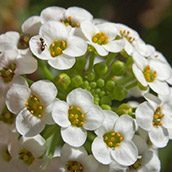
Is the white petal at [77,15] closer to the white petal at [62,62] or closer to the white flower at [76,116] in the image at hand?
the white petal at [62,62]

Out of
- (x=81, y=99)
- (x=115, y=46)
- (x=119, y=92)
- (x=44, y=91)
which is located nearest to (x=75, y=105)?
(x=81, y=99)

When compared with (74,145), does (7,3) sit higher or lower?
lower

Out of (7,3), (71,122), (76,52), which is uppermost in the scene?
(76,52)

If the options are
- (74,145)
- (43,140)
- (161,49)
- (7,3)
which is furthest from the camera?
(161,49)

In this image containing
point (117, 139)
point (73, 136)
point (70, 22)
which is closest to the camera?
point (73, 136)

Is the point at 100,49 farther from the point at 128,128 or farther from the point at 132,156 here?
the point at 132,156

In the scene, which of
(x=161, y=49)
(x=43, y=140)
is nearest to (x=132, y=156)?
(x=43, y=140)

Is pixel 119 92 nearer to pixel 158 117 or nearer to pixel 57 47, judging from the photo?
pixel 158 117
